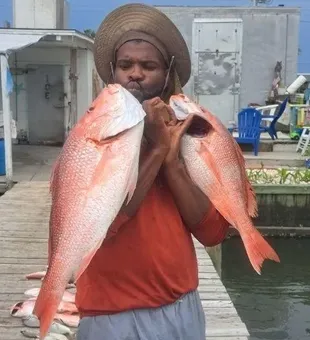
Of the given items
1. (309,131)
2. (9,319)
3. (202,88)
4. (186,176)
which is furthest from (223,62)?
(186,176)

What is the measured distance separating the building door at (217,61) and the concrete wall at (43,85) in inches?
194

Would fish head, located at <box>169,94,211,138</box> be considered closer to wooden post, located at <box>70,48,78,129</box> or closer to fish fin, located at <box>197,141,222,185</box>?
fish fin, located at <box>197,141,222,185</box>

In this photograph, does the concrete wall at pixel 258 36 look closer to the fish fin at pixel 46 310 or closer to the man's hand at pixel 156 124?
the man's hand at pixel 156 124

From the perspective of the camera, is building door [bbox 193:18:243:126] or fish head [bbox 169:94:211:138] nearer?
fish head [bbox 169:94:211:138]

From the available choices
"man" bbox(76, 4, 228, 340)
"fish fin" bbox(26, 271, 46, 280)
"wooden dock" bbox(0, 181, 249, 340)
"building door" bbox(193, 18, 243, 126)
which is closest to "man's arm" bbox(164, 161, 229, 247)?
"man" bbox(76, 4, 228, 340)

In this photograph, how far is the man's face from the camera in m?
2.00

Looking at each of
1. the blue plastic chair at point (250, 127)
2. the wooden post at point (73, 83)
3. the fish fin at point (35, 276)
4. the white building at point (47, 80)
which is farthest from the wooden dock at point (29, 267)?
the blue plastic chair at point (250, 127)

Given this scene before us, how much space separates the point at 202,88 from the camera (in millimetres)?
19469

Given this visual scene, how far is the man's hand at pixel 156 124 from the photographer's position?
74.0 inches

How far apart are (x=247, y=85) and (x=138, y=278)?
62.9ft

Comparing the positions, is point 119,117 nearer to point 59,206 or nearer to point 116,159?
point 116,159

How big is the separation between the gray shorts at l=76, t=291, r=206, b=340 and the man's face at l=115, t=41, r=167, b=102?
672 mm

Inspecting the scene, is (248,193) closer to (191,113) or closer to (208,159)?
(208,159)

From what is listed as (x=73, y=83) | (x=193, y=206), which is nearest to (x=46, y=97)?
(x=73, y=83)
